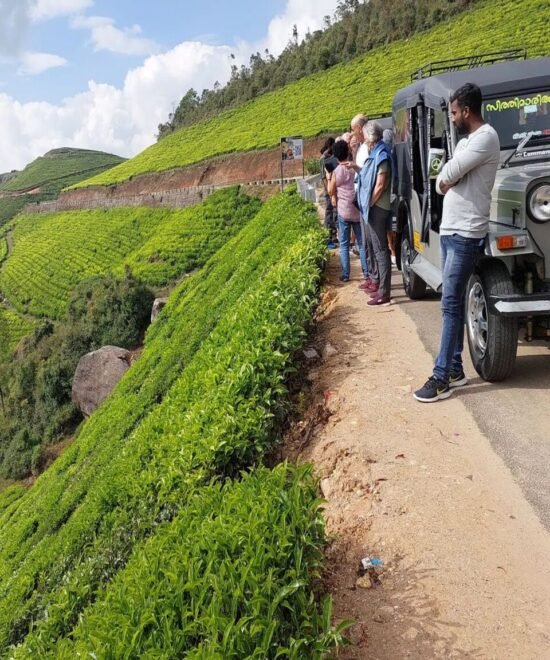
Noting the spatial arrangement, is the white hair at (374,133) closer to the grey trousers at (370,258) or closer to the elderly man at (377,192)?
the elderly man at (377,192)

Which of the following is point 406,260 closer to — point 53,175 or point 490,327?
point 490,327

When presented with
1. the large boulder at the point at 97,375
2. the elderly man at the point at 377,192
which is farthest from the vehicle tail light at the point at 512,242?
the large boulder at the point at 97,375

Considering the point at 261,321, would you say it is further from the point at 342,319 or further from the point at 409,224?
the point at 409,224

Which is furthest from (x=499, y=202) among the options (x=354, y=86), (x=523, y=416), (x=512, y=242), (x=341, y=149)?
(x=354, y=86)

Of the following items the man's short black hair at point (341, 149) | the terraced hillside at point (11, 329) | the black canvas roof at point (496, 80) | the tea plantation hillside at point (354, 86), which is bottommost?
the terraced hillside at point (11, 329)

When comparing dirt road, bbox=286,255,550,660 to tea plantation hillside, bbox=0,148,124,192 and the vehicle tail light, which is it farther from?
tea plantation hillside, bbox=0,148,124,192

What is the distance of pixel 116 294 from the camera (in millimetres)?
31609

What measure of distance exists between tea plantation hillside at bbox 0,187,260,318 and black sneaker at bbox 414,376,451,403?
98.0 ft

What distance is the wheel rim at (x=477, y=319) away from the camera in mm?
5113

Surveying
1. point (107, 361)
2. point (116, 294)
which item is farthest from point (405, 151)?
point (116, 294)

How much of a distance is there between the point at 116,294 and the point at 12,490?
11.3m

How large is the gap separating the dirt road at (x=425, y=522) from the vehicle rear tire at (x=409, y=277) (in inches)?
90.2

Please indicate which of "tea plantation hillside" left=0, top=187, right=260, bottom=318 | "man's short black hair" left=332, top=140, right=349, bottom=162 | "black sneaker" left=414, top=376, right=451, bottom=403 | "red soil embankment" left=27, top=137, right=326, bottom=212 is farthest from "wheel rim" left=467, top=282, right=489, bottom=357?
"red soil embankment" left=27, top=137, right=326, bottom=212

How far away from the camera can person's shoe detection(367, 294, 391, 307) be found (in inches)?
299
